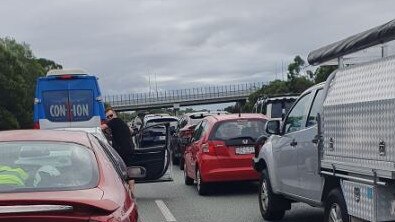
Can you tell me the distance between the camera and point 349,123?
22.1 feet

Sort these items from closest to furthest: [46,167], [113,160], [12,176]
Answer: [12,176] < [46,167] < [113,160]

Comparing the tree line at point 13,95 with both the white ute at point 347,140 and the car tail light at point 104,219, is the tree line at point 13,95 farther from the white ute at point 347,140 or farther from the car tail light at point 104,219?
the car tail light at point 104,219

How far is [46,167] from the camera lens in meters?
5.27

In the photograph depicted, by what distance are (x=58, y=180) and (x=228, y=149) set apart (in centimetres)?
874

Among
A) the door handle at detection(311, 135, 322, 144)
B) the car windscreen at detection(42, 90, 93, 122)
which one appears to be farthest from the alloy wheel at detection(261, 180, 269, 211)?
the car windscreen at detection(42, 90, 93, 122)

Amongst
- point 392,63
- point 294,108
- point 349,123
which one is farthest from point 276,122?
point 392,63

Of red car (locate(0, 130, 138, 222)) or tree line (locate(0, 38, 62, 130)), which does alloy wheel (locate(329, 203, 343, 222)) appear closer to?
red car (locate(0, 130, 138, 222))

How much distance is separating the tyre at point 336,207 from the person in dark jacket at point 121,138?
6314 millimetres

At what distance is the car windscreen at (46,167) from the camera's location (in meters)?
4.91

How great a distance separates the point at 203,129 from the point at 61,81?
15.4ft

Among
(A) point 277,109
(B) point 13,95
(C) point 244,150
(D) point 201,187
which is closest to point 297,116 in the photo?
(C) point 244,150

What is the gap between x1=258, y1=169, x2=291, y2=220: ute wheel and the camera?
1012cm

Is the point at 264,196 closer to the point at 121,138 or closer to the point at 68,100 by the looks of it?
the point at 121,138

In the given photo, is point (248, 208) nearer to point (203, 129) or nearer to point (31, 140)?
point (203, 129)
